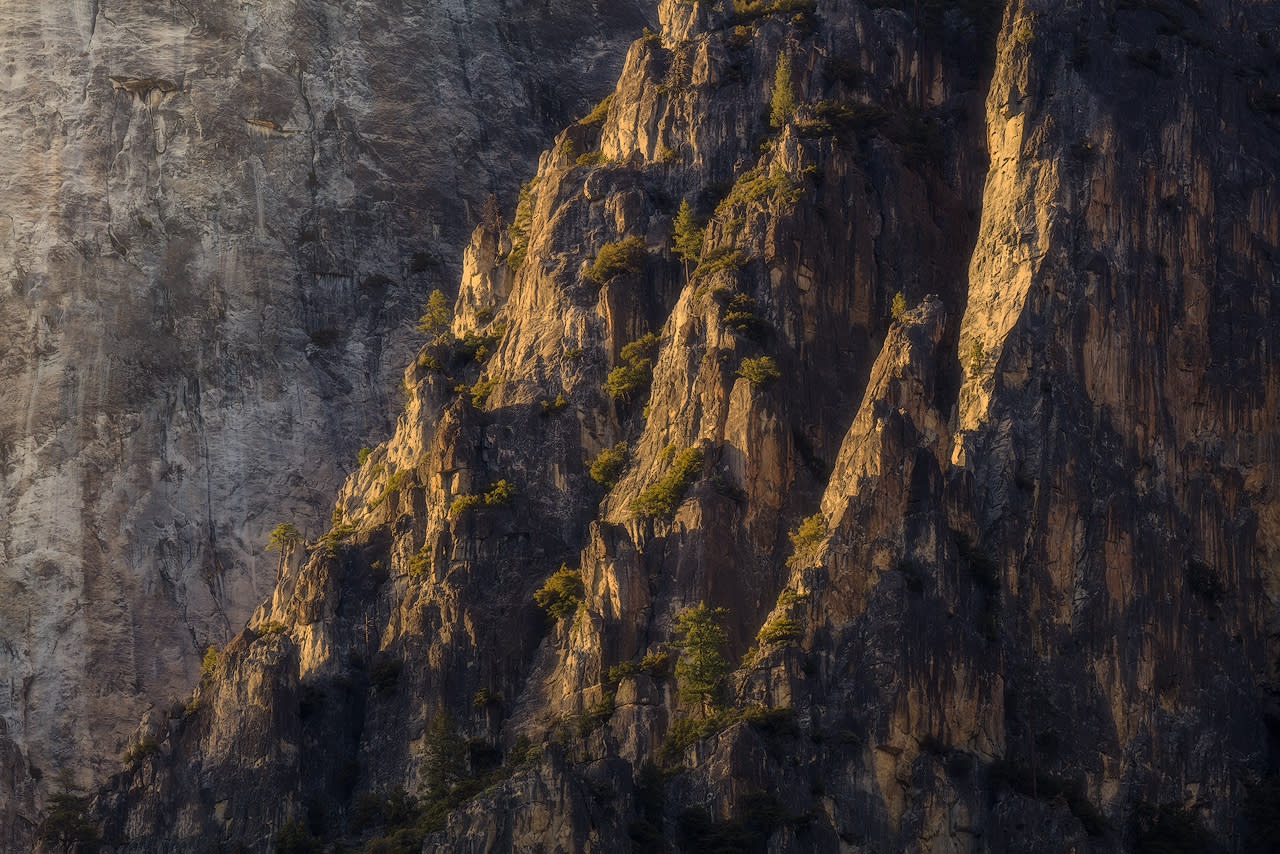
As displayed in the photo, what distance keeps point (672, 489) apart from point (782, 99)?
1014 inches

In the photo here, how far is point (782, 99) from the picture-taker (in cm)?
13000

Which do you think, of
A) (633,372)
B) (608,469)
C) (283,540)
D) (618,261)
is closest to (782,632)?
(608,469)

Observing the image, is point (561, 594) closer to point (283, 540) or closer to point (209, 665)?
point (209, 665)

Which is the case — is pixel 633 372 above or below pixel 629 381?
above

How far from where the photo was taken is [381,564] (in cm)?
12038

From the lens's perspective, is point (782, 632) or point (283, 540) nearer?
point (782, 632)

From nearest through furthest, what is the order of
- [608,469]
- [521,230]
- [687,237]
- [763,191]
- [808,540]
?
[808,540] < [608,469] < [763,191] < [687,237] < [521,230]

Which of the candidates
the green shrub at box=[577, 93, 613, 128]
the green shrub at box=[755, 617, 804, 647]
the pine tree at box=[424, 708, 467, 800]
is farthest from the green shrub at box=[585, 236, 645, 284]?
the pine tree at box=[424, 708, 467, 800]

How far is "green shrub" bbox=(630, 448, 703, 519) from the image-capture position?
114062mm

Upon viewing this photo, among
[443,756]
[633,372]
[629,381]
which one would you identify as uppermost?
[633,372]

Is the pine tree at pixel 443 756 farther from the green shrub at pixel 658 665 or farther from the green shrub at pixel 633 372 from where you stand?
the green shrub at pixel 633 372

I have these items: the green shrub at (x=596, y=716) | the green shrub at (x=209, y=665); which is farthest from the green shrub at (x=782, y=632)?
the green shrub at (x=209, y=665)

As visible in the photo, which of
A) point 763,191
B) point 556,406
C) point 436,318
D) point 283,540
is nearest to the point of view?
point 556,406

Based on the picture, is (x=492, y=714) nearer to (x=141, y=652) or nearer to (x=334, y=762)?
(x=334, y=762)
